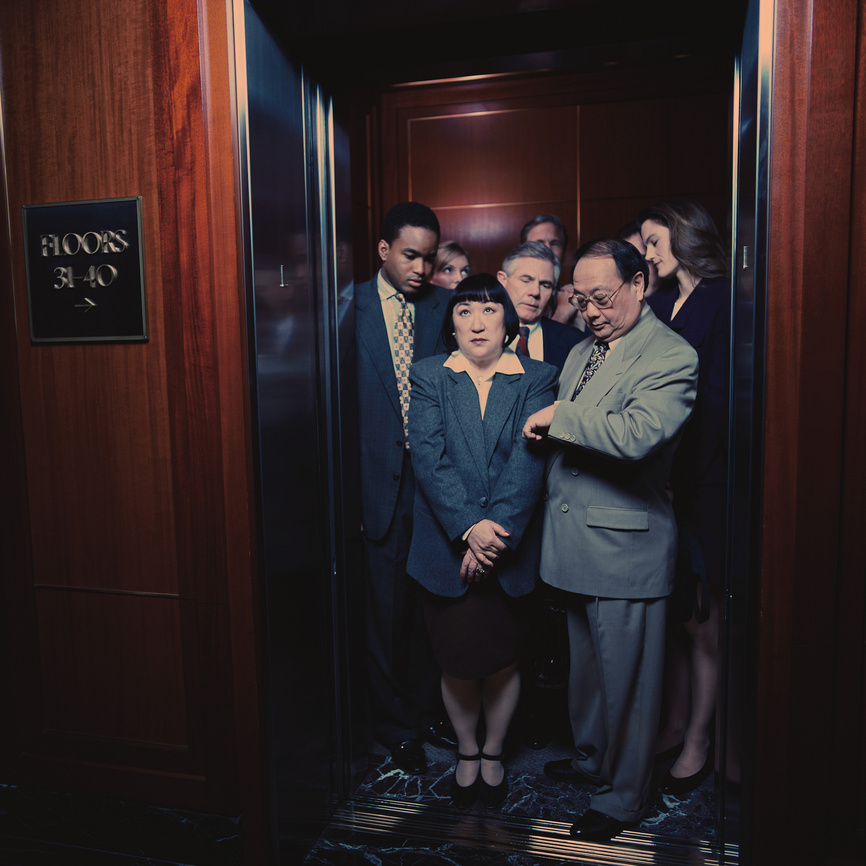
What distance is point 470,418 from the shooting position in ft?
6.19

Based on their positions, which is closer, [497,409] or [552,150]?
[497,409]

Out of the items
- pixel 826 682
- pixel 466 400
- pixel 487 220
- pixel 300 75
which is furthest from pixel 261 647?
pixel 487 220

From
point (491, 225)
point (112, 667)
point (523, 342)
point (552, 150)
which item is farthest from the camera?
Answer: point (491, 225)

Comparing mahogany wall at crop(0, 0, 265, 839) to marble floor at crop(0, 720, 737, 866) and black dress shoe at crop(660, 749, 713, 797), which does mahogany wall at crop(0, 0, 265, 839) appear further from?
black dress shoe at crop(660, 749, 713, 797)

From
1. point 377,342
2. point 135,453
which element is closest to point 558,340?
point 377,342

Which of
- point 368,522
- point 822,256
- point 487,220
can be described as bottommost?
point 368,522

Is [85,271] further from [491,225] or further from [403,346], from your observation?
[491,225]

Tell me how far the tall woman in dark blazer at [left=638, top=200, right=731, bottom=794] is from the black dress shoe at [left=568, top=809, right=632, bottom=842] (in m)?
0.28

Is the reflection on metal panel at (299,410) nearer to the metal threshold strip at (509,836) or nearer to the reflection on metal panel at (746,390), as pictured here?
the metal threshold strip at (509,836)

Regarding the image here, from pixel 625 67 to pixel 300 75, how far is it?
2256mm

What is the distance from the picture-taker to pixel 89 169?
1.73 meters

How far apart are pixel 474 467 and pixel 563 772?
106cm

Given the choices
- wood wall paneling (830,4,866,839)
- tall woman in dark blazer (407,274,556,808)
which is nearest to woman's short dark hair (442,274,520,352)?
tall woman in dark blazer (407,274,556,808)

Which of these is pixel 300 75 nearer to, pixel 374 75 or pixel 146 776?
pixel 374 75
